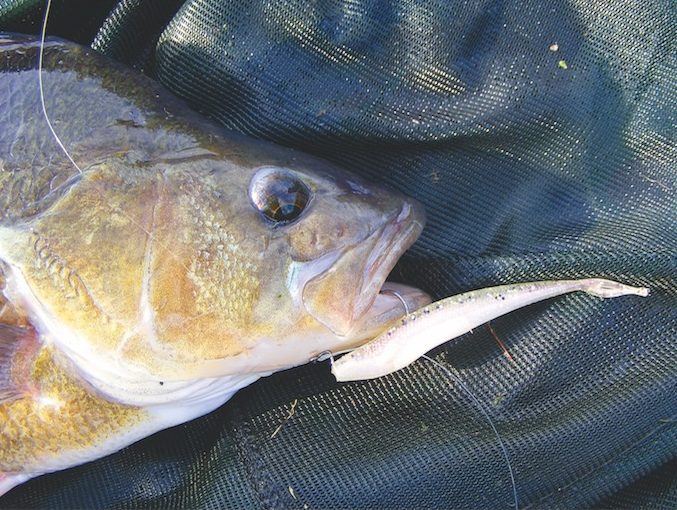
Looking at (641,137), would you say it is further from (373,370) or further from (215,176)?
(215,176)

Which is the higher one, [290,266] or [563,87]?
[563,87]

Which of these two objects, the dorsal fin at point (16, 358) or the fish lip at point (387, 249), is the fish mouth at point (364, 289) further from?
the dorsal fin at point (16, 358)

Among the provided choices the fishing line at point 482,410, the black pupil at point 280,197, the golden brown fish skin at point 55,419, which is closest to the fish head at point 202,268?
the black pupil at point 280,197

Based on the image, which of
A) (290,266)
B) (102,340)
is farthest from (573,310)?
(102,340)

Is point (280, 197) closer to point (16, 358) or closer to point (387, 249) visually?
point (387, 249)

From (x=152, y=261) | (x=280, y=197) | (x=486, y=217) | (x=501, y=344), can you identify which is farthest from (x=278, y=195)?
(x=501, y=344)

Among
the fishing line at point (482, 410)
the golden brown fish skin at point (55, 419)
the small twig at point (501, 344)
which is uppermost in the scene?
the small twig at point (501, 344)

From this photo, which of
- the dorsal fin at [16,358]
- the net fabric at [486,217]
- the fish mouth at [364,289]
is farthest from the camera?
the net fabric at [486,217]
